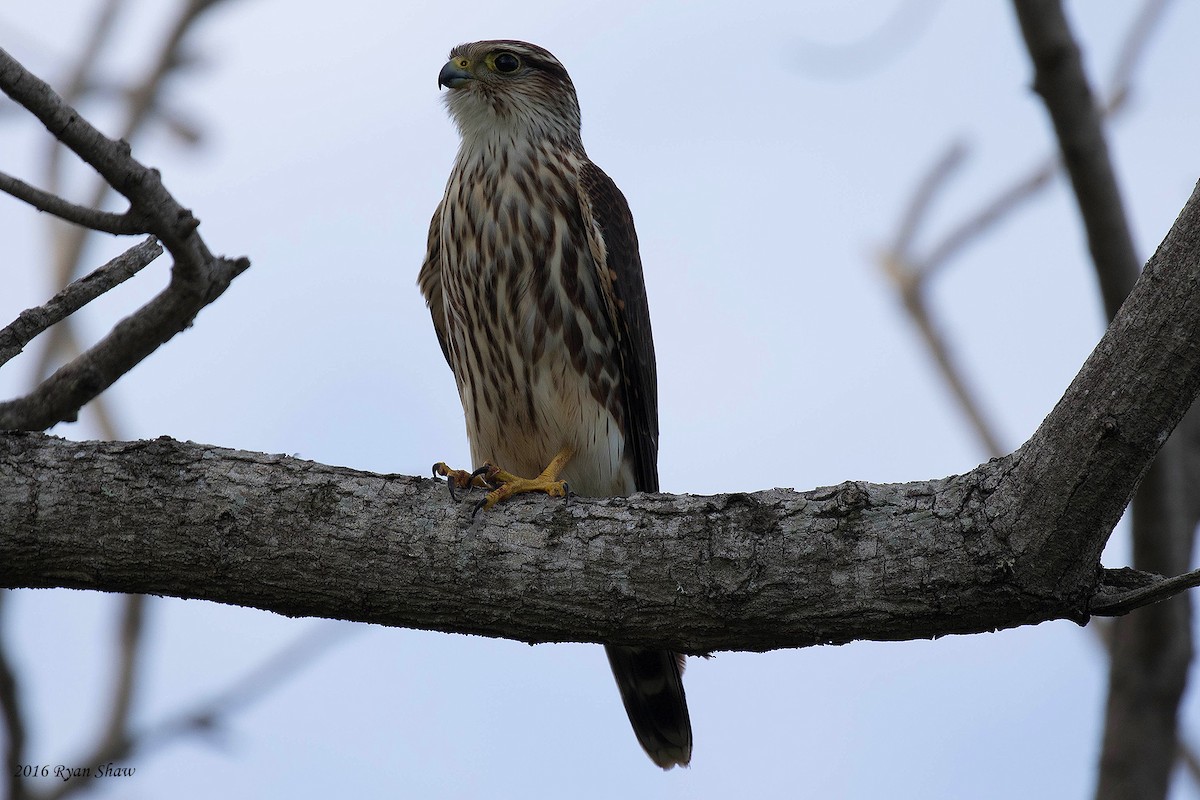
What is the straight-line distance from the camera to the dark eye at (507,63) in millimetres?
4738

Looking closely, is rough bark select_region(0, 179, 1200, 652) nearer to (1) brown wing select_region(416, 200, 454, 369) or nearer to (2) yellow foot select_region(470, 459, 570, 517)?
(2) yellow foot select_region(470, 459, 570, 517)

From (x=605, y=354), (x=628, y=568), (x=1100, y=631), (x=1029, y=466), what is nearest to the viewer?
(x=1029, y=466)

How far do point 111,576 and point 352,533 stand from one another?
0.59 m

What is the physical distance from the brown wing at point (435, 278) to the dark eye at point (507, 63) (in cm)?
62

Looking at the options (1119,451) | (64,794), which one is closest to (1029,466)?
(1119,451)

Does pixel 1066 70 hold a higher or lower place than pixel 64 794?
higher

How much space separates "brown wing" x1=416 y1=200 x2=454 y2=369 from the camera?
15.0 ft

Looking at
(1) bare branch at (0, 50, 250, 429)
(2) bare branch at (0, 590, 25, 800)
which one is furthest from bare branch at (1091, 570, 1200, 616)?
(2) bare branch at (0, 590, 25, 800)

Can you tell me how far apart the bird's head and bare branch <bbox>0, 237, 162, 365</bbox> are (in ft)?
5.69

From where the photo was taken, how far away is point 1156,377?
7.97ft

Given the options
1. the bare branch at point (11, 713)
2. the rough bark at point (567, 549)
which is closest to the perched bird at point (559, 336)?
the rough bark at point (567, 549)

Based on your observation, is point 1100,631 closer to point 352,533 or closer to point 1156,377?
point 1156,377

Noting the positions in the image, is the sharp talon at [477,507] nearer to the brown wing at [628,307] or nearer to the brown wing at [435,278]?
the brown wing at [628,307]

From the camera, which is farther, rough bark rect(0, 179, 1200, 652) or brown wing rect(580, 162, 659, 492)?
brown wing rect(580, 162, 659, 492)
